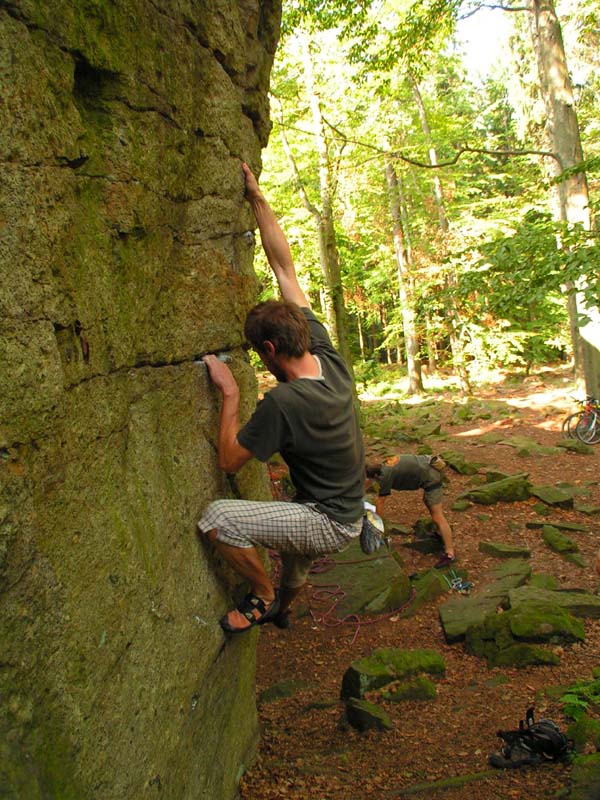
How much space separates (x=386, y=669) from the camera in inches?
185

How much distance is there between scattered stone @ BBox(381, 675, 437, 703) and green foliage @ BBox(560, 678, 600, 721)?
2.95 feet

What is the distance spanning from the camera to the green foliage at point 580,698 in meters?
3.90

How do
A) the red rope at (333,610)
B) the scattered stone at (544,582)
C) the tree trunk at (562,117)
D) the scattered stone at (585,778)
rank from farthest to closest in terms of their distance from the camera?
1. the tree trunk at (562,117)
2. the scattered stone at (544,582)
3. the red rope at (333,610)
4. the scattered stone at (585,778)

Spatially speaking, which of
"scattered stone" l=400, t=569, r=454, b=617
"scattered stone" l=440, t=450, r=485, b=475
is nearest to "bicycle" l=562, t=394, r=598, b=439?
"scattered stone" l=440, t=450, r=485, b=475

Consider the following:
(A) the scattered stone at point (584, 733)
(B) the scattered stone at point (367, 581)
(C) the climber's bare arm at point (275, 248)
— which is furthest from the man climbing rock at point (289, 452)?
(B) the scattered stone at point (367, 581)

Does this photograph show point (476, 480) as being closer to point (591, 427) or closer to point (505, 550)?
point (505, 550)

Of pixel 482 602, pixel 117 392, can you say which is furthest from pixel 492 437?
pixel 117 392

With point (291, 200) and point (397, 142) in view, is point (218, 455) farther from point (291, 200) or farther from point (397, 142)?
point (397, 142)

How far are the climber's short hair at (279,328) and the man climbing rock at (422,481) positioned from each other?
159 inches

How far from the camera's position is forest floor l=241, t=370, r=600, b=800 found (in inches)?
140

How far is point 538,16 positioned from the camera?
512 inches

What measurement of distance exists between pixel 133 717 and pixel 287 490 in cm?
659

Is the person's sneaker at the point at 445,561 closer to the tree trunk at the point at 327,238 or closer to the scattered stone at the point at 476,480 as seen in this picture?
the scattered stone at the point at 476,480

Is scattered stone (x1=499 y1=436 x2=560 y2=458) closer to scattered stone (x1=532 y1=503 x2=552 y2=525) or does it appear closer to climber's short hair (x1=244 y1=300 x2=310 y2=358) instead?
scattered stone (x1=532 y1=503 x2=552 y2=525)
